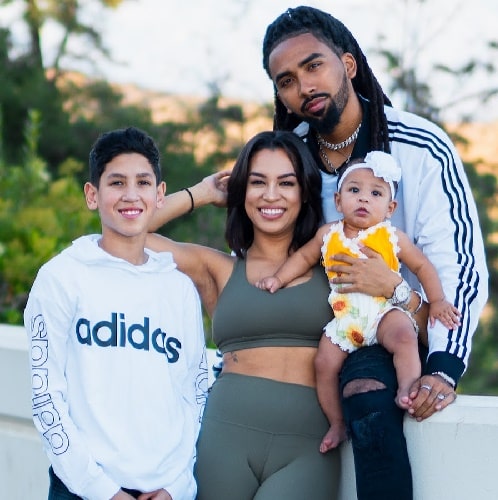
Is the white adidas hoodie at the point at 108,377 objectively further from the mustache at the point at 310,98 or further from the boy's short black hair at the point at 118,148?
the mustache at the point at 310,98

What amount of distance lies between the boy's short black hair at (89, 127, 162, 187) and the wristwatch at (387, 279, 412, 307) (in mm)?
886

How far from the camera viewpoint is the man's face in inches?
151

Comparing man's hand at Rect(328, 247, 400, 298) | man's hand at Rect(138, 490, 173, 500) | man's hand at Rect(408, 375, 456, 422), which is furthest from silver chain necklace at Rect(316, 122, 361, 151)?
man's hand at Rect(138, 490, 173, 500)

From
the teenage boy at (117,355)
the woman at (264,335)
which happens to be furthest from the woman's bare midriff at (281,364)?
the teenage boy at (117,355)

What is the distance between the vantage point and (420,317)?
3.55 m

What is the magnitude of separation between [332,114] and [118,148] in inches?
32.7

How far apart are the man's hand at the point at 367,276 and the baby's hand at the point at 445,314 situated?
16cm

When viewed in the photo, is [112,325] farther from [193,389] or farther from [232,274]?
[232,274]

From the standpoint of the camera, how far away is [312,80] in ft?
12.6

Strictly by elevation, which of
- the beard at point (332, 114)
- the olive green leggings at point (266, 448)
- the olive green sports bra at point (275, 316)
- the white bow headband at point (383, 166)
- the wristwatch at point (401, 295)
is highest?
A: the beard at point (332, 114)

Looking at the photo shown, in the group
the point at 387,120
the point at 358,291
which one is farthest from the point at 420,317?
the point at 387,120

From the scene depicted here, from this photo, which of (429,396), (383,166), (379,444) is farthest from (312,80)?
(379,444)

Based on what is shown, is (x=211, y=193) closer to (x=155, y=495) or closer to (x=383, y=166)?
(x=383, y=166)

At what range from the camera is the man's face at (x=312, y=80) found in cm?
383
